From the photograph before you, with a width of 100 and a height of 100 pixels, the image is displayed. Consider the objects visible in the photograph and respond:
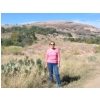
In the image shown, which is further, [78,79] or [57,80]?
[78,79]

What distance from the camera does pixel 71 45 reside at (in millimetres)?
34156

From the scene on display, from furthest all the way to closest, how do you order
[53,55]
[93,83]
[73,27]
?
[73,27] < [93,83] < [53,55]

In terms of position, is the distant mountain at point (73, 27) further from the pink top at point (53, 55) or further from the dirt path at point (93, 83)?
the pink top at point (53, 55)

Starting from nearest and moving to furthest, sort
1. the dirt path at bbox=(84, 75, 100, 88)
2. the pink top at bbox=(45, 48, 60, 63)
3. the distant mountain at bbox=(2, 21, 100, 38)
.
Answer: the pink top at bbox=(45, 48, 60, 63) < the dirt path at bbox=(84, 75, 100, 88) < the distant mountain at bbox=(2, 21, 100, 38)

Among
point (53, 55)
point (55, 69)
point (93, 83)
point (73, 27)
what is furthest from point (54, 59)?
point (73, 27)

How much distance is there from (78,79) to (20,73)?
217cm

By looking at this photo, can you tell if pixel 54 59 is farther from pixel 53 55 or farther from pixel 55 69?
pixel 55 69

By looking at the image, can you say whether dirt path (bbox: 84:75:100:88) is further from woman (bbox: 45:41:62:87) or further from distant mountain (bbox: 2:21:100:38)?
distant mountain (bbox: 2:21:100:38)

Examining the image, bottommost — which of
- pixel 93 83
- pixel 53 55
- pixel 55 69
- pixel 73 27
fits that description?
pixel 73 27

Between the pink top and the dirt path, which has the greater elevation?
the pink top

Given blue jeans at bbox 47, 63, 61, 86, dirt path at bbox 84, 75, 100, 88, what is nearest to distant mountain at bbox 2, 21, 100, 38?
dirt path at bbox 84, 75, 100, 88
